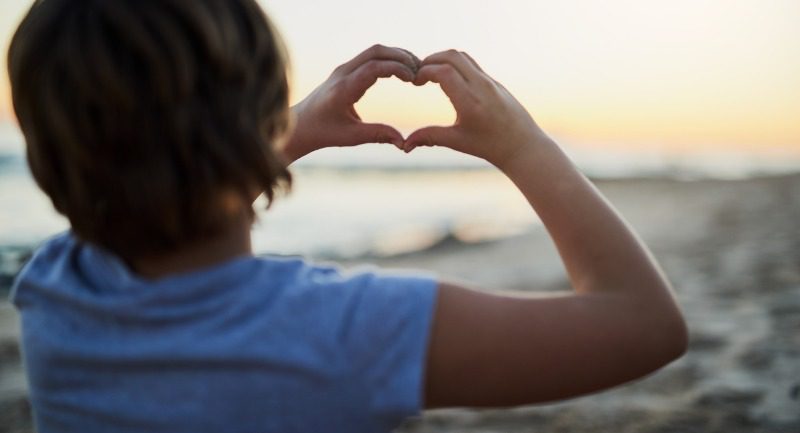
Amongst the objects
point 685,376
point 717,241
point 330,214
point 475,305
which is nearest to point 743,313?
point 685,376

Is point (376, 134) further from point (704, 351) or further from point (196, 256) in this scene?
point (704, 351)

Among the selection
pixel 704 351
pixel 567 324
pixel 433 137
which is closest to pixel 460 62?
pixel 433 137

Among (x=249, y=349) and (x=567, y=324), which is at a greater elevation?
(x=567, y=324)

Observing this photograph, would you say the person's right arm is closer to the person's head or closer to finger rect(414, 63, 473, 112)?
finger rect(414, 63, 473, 112)

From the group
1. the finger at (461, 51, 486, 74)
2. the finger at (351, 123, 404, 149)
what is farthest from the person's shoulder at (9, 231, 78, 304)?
the finger at (461, 51, 486, 74)

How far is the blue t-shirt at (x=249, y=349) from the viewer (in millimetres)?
988

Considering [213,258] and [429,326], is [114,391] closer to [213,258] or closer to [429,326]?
[213,258]

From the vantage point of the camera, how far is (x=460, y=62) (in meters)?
1.26

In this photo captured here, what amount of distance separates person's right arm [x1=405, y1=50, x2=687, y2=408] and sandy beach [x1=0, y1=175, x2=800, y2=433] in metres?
0.22

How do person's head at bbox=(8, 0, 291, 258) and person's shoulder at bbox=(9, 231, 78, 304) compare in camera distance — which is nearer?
person's head at bbox=(8, 0, 291, 258)

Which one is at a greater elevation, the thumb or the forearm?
the thumb

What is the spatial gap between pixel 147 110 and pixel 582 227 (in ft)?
2.02

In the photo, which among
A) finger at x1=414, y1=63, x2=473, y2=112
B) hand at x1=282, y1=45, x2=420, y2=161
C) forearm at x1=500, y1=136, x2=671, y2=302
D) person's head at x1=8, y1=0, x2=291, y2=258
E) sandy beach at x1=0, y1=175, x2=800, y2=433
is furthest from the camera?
sandy beach at x1=0, y1=175, x2=800, y2=433

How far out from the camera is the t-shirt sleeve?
3.23 feet
